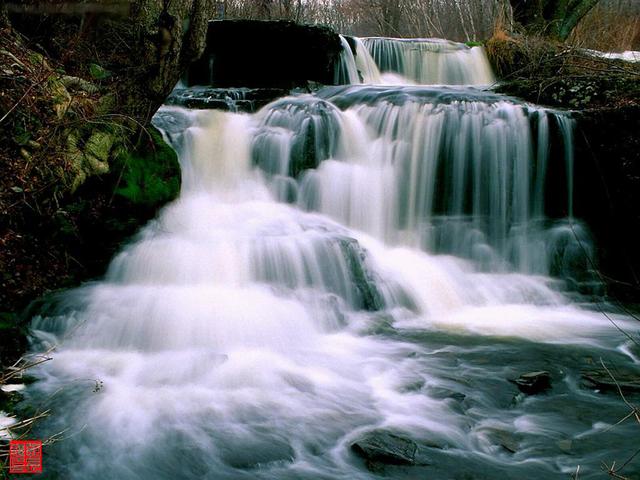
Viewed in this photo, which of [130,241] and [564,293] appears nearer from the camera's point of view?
[130,241]

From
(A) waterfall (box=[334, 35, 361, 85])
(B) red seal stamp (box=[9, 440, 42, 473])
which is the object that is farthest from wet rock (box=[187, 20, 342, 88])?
(B) red seal stamp (box=[9, 440, 42, 473])

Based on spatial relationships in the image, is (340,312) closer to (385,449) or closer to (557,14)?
(385,449)

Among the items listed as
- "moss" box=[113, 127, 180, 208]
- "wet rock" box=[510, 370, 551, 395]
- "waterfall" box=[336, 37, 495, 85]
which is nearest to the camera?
"wet rock" box=[510, 370, 551, 395]

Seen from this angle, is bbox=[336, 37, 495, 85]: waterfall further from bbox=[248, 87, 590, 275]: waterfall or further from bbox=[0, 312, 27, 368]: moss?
bbox=[0, 312, 27, 368]: moss

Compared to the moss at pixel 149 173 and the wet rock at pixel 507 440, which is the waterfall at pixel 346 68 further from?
the wet rock at pixel 507 440

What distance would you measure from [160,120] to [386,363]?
5219 millimetres

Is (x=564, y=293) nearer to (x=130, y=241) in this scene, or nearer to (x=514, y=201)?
(x=514, y=201)

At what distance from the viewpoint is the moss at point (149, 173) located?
6430 millimetres

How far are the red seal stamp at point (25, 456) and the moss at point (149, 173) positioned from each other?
134 inches

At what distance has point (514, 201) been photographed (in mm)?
8078

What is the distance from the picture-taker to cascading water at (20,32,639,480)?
12.2 ft

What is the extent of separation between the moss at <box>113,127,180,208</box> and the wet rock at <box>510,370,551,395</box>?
4414 millimetres

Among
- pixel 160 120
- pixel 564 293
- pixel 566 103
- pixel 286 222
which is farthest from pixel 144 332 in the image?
pixel 566 103

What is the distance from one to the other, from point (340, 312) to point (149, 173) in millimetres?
2809
